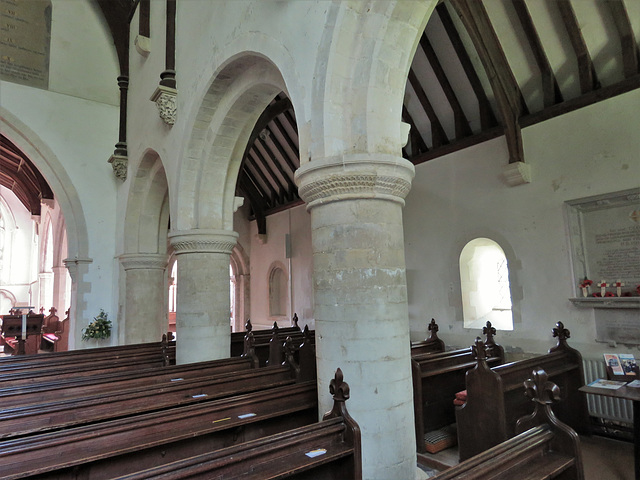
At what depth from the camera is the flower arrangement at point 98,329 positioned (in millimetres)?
7598

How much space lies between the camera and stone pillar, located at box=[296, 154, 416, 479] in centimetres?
260

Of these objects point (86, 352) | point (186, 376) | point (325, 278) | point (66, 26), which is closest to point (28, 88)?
point (66, 26)

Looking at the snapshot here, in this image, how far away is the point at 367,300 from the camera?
2.65 meters

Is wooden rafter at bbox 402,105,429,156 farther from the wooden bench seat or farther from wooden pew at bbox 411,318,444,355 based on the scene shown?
the wooden bench seat

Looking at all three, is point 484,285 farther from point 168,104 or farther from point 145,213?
point 145,213

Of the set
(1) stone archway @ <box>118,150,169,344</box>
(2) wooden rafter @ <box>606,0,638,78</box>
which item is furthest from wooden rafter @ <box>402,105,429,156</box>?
(1) stone archway @ <box>118,150,169,344</box>

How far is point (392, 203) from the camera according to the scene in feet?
9.22

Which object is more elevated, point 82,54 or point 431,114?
point 82,54

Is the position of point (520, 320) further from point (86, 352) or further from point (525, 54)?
point (86, 352)

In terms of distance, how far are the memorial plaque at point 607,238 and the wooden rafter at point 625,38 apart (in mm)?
1324

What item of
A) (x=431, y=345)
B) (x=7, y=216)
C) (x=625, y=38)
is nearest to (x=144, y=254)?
(x=431, y=345)

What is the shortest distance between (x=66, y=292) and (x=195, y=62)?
511 inches

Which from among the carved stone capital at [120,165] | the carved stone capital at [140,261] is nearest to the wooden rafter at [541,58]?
the carved stone capital at [140,261]

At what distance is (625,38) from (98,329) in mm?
8577
